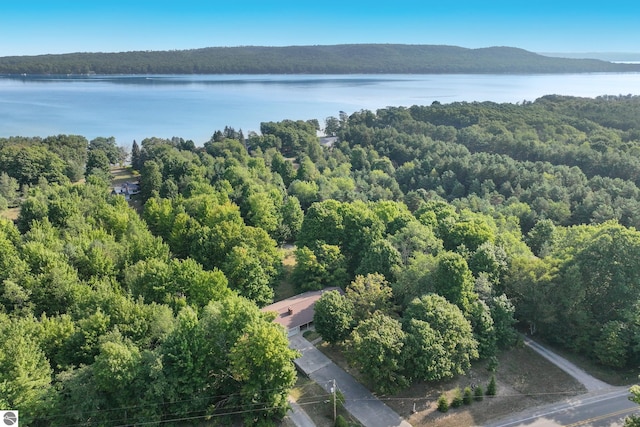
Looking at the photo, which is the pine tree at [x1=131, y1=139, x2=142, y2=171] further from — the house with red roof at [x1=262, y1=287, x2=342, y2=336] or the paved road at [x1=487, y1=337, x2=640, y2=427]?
the paved road at [x1=487, y1=337, x2=640, y2=427]

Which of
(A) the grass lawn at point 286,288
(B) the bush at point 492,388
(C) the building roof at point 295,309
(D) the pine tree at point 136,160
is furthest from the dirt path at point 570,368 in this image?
(D) the pine tree at point 136,160

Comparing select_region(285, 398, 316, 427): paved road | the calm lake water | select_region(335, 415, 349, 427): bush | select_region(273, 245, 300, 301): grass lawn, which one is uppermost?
the calm lake water

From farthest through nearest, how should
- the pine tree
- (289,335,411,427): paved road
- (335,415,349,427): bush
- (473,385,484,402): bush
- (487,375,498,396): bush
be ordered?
the pine tree
(487,375,498,396): bush
(473,385,484,402): bush
(289,335,411,427): paved road
(335,415,349,427): bush

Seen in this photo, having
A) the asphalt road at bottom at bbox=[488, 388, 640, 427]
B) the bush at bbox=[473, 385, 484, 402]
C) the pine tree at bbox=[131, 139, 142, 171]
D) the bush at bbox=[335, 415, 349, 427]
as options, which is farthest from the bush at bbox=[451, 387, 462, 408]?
the pine tree at bbox=[131, 139, 142, 171]

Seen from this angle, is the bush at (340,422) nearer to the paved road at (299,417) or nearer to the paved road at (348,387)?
the paved road at (348,387)

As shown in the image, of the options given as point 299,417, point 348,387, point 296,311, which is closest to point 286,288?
point 296,311

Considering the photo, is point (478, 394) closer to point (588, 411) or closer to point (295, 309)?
point (588, 411)
